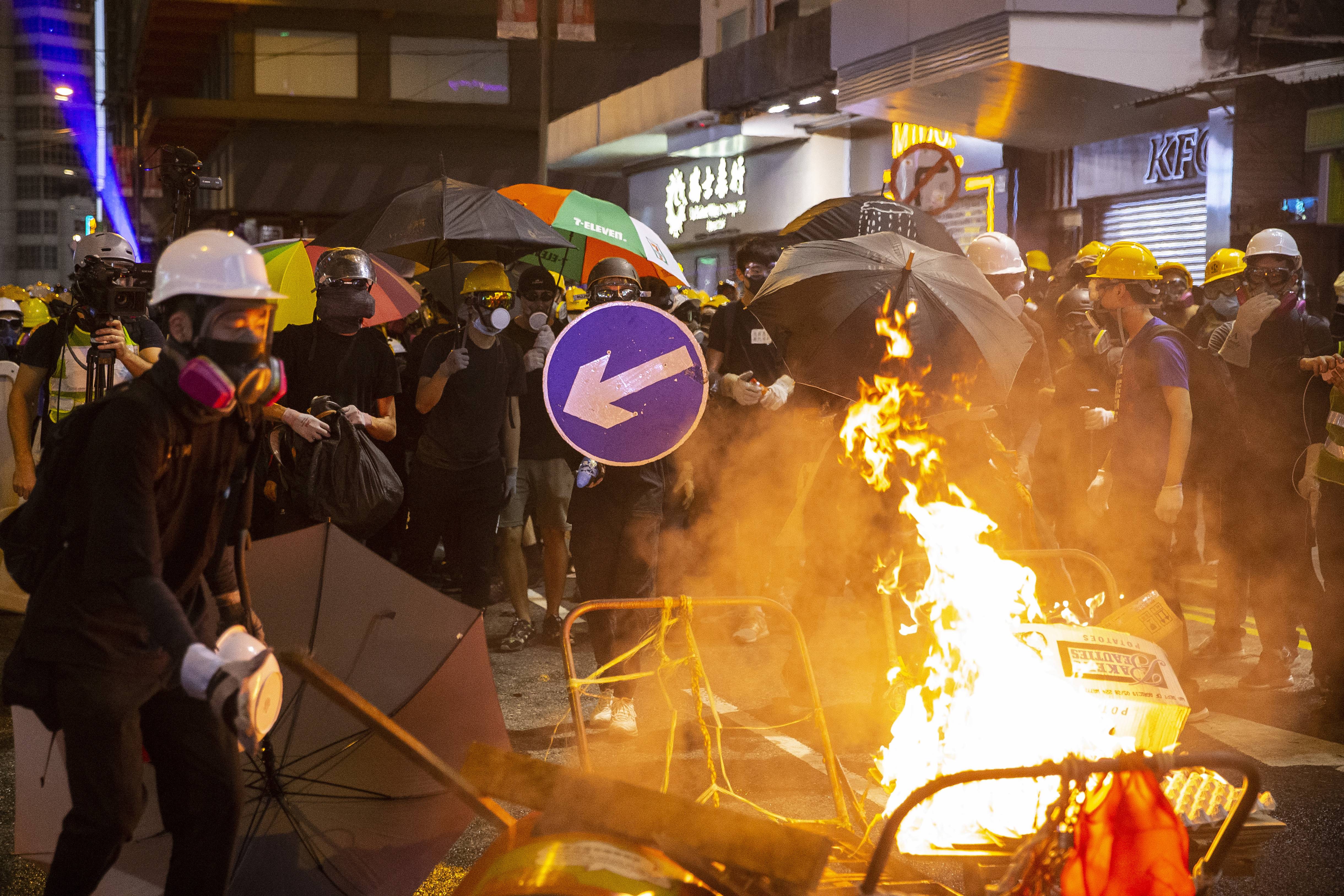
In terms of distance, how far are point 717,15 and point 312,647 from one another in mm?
24158

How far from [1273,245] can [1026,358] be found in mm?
1435

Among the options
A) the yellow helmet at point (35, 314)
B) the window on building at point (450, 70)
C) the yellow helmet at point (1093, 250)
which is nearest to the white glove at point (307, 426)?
the yellow helmet at point (1093, 250)

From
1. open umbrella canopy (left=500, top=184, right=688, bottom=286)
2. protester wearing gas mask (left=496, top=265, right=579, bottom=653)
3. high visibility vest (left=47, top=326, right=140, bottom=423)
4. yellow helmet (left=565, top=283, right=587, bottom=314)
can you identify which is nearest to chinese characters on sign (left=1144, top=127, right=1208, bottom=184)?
open umbrella canopy (left=500, top=184, right=688, bottom=286)

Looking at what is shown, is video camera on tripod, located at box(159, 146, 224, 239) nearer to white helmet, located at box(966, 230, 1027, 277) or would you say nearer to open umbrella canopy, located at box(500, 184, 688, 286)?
open umbrella canopy, located at box(500, 184, 688, 286)

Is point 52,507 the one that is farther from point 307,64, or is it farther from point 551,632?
point 307,64

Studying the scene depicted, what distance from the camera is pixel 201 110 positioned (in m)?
33.0

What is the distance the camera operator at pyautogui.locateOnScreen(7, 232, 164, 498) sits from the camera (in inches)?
210

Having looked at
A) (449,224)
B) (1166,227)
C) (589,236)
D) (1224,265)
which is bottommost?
(1224,265)

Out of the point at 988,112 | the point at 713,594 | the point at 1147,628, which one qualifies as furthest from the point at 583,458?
the point at 988,112

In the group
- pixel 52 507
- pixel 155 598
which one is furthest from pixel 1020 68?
pixel 155 598

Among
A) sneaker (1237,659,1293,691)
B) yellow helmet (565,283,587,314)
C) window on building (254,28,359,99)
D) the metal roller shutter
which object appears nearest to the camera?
sneaker (1237,659,1293,691)

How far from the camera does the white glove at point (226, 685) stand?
9.42 ft

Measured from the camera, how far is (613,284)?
257 inches

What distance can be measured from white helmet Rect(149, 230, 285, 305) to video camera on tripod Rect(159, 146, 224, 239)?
329 centimetres
